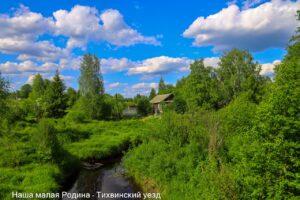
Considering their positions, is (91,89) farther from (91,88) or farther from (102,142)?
(102,142)

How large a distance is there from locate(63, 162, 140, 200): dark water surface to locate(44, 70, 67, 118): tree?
127ft

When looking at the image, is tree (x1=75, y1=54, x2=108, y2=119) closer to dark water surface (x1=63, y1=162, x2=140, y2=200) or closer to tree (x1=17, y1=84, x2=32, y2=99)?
dark water surface (x1=63, y1=162, x2=140, y2=200)

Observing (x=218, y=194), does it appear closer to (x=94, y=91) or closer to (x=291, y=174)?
(x=291, y=174)

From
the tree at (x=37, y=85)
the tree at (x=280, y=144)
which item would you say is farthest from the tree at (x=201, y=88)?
the tree at (x=280, y=144)

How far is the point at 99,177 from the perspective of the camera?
102ft

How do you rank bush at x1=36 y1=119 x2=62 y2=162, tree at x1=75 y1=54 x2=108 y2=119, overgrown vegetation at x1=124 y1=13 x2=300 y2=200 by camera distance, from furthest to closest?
tree at x1=75 y1=54 x2=108 y2=119, bush at x1=36 y1=119 x2=62 y2=162, overgrown vegetation at x1=124 y1=13 x2=300 y2=200

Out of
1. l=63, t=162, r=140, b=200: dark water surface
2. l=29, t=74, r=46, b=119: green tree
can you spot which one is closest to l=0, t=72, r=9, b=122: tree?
l=63, t=162, r=140, b=200: dark water surface

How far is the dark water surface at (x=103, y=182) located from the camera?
87.8ft

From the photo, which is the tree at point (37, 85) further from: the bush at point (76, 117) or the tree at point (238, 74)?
the tree at point (238, 74)

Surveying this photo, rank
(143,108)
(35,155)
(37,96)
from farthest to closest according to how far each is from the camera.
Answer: (143,108)
(37,96)
(35,155)

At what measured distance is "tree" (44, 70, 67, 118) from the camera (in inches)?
2749

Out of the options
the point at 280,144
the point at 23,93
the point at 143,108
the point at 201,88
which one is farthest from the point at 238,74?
the point at 23,93

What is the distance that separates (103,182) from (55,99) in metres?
45.2

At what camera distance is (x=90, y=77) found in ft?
266
